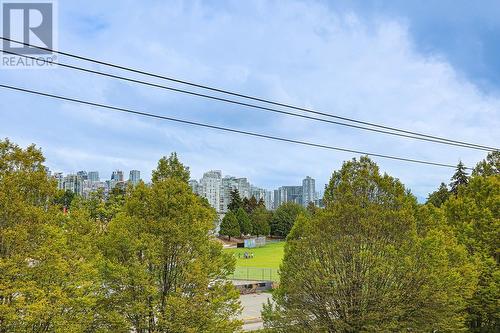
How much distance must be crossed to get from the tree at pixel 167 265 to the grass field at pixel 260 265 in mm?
11051

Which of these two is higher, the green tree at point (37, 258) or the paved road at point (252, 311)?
the green tree at point (37, 258)

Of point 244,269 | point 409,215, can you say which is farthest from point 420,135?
point 244,269

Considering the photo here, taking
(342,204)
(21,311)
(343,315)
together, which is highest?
(342,204)

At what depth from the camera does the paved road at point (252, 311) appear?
24841 millimetres

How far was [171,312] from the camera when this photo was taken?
35.7ft

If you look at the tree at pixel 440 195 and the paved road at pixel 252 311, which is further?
the tree at pixel 440 195

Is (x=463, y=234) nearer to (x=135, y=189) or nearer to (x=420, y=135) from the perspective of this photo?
(x=420, y=135)

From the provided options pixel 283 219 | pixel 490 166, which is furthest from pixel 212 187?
pixel 490 166

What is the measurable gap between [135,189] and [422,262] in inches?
356

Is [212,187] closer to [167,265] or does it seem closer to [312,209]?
[312,209]

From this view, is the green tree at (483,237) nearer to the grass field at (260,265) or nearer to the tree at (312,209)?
the tree at (312,209)

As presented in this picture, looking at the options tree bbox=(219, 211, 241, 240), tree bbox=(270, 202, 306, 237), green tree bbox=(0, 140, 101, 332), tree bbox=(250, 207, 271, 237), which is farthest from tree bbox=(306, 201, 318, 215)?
tree bbox=(270, 202, 306, 237)

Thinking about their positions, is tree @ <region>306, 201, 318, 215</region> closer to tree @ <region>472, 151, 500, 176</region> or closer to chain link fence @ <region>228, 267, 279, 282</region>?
tree @ <region>472, 151, 500, 176</region>

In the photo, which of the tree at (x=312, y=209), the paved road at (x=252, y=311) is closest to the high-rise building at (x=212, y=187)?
the paved road at (x=252, y=311)
